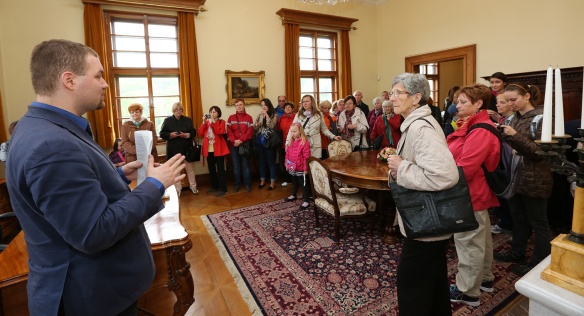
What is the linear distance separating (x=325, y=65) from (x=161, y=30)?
359 centimetres

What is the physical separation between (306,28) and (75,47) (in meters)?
6.44

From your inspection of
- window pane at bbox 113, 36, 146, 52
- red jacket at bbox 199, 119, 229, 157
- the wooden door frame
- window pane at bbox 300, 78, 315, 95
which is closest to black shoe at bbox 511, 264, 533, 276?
red jacket at bbox 199, 119, 229, 157

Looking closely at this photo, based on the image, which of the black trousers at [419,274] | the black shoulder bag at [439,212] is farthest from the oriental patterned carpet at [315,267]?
the black shoulder bag at [439,212]

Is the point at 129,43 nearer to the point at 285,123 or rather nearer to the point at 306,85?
the point at 285,123

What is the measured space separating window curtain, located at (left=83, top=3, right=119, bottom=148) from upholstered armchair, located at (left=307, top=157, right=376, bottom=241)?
3724 millimetres

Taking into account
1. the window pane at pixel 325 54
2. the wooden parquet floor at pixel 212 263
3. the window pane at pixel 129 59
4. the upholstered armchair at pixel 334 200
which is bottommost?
the wooden parquet floor at pixel 212 263

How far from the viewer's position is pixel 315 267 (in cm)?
272

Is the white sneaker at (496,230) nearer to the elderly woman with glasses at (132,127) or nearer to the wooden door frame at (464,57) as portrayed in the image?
the wooden door frame at (464,57)

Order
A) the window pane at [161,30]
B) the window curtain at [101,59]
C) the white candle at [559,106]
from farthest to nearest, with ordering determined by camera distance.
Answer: the window pane at [161,30] < the window curtain at [101,59] < the white candle at [559,106]

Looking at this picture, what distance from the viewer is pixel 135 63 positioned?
5.45 m

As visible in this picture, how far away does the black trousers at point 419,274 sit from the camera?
1.51 meters

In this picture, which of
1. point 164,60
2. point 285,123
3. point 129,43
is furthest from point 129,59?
point 285,123

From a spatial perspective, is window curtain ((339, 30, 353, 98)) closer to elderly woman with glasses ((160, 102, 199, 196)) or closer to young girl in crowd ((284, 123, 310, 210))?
young girl in crowd ((284, 123, 310, 210))

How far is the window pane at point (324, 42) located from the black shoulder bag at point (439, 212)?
6.35 meters
